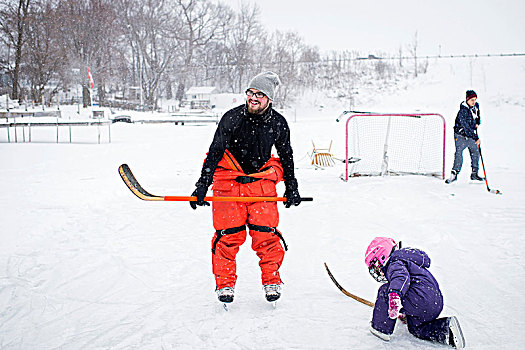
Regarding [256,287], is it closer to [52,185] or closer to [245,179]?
[245,179]

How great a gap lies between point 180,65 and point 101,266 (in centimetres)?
4547

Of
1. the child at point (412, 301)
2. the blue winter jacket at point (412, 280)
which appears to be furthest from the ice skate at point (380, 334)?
the blue winter jacket at point (412, 280)

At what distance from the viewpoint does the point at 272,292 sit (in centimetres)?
317

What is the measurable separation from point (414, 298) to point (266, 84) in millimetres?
1749

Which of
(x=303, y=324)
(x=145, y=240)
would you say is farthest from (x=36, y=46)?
(x=303, y=324)

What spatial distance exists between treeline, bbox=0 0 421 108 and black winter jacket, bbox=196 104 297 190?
3642 centimetres

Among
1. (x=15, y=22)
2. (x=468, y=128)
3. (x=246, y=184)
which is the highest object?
(x=15, y=22)

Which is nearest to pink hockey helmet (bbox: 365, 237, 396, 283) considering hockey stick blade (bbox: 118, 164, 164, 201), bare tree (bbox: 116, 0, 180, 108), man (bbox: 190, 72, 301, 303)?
man (bbox: 190, 72, 301, 303)

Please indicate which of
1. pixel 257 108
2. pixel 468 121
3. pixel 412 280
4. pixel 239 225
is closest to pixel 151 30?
pixel 468 121

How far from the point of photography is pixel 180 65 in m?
47.4

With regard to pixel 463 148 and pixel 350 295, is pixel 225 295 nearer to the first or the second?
pixel 350 295

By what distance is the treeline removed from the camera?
122 ft

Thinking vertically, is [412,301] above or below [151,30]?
below

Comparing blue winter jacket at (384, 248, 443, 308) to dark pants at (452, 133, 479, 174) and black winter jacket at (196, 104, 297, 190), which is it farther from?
dark pants at (452, 133, 479, 174)
